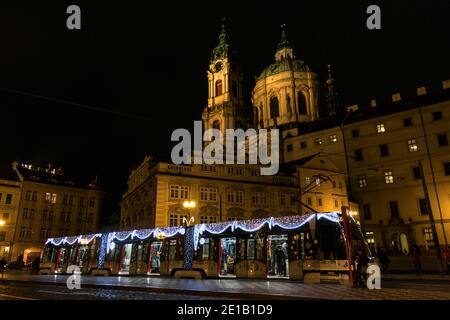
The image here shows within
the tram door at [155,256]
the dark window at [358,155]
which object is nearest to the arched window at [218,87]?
the dark window at [358,155]

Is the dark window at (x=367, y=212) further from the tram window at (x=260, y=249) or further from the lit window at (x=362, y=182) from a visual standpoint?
the tram window at (x=260, y=249)

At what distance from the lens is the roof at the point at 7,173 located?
53281 millimetres

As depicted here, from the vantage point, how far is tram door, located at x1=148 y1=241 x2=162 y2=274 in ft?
82.5

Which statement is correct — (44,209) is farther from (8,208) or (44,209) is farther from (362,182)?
(362,182)

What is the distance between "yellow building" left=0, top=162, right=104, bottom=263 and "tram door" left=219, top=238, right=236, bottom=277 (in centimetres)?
3925

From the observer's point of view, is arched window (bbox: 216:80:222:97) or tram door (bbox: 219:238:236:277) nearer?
tram door (bbox: 219:238:236:277)

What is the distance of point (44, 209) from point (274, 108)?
44.6 m

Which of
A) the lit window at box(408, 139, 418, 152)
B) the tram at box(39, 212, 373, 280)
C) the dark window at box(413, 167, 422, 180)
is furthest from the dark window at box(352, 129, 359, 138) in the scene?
the tram at box(39, 212, 373, 280)

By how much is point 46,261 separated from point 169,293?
2418 centimetres

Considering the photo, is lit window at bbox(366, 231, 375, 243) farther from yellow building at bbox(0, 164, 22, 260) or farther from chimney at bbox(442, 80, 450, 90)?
yellow building at bbox(0, 164, 22, 260)

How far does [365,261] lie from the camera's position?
16000 mm

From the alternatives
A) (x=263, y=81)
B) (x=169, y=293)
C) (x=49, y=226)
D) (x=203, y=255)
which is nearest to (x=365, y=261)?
(x=169, y=293)

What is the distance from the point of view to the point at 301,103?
68.1 m
